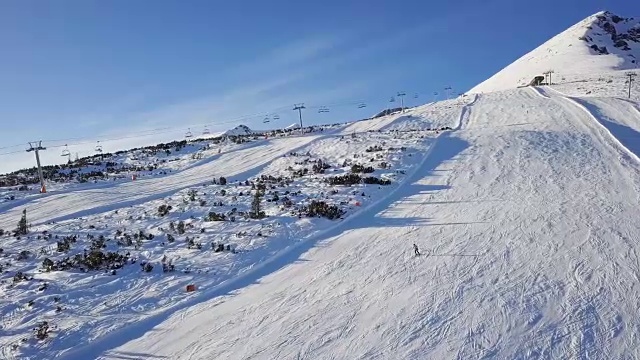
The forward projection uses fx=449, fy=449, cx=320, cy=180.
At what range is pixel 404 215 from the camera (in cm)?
1271

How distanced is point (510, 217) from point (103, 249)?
10422 mm

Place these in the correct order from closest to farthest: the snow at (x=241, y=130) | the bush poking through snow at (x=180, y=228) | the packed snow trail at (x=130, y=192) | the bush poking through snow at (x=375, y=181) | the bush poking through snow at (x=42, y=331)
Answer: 1. the bush poking through snow at (x=42, y=331)
2. the bush poking through snow at (x=180, y=228)
3. the bush poking through snow at (x=375, y=181)
4. the packed snow trail at (x=130, y=192)
5. the snow at (x=241, y=130)

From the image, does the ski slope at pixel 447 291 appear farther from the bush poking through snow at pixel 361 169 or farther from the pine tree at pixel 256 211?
the bush poking through snow at pixel 361 169

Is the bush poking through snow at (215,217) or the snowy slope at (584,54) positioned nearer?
the bush poking through snow at (215,217)

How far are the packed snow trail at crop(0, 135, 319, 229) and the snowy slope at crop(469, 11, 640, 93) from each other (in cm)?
6395

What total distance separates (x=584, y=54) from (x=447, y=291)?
365ft

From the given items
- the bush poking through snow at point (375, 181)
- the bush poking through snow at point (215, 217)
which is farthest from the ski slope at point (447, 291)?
the bush poking through snow at point (215, 217)

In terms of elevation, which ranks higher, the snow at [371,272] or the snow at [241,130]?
the snow at [241,130]

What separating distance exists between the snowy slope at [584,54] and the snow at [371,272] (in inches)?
2693

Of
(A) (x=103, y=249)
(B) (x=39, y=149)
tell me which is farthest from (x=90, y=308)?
(B) (x=39, y=149)

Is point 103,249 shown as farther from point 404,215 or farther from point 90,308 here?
point 404,215

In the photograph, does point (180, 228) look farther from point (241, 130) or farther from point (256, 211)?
point (241, 130)

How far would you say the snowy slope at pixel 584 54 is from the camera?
84.2m

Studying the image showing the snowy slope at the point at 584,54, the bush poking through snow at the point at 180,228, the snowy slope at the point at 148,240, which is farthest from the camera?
the snowy slope at the point at 584,54
